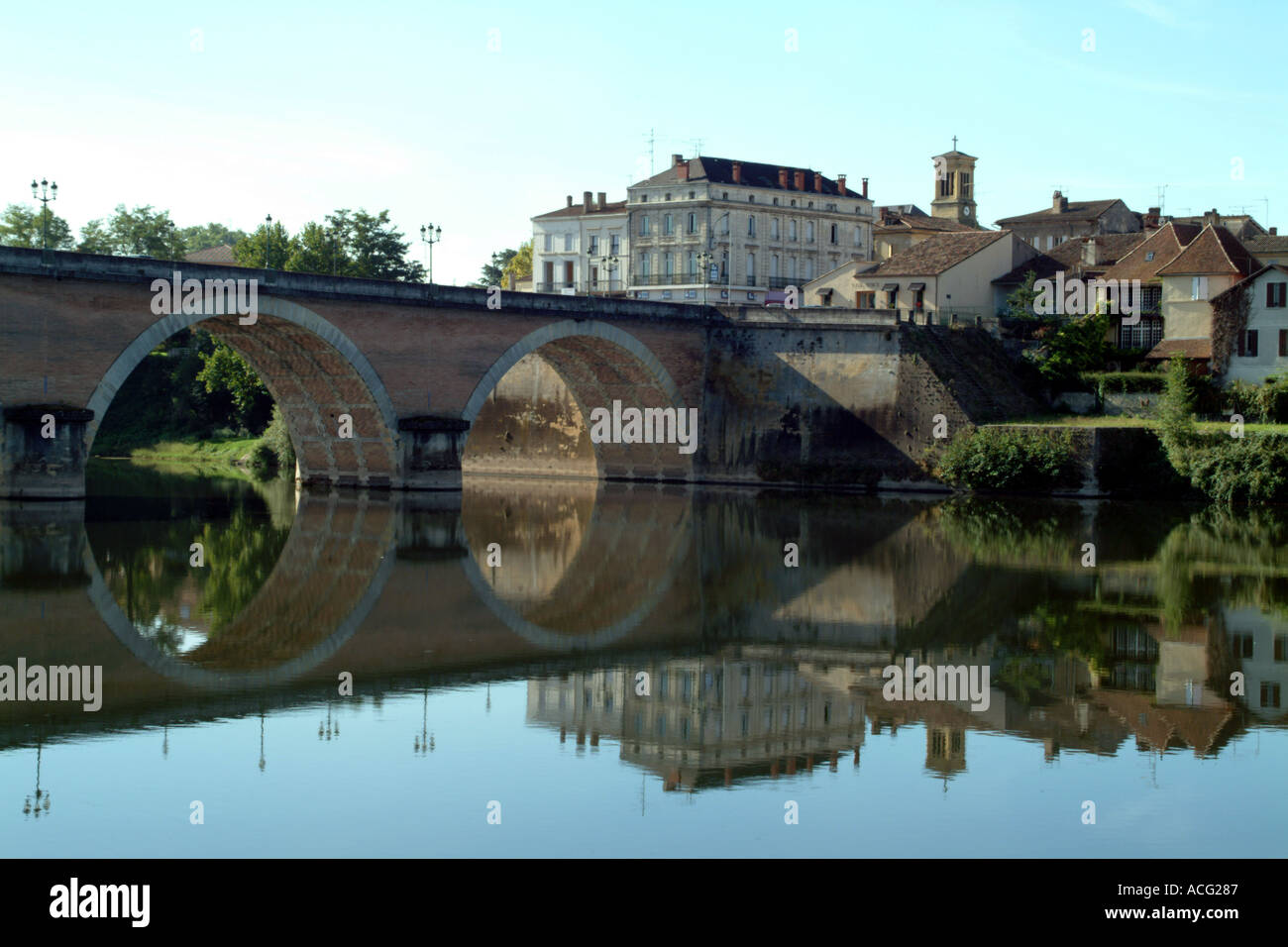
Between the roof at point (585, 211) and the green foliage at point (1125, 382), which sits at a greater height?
the roof at point (585, 211)

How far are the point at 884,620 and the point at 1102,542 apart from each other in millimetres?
11167

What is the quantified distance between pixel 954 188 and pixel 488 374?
51.6 m

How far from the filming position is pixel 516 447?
176ft

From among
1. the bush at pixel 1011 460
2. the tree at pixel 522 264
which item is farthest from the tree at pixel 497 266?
the bush at pixel 1011 460

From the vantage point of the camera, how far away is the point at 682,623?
21.5 metres

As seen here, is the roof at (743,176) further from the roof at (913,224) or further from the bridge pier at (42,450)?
the bridge pier at (42,450)

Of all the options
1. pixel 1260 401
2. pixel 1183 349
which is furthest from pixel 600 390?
pixel 1260 401

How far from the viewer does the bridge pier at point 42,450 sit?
32.2 metres

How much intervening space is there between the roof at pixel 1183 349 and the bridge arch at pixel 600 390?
50.7ft

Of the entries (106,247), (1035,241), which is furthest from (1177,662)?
(106,247)

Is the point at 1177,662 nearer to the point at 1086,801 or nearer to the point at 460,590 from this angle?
the point at 1086,801

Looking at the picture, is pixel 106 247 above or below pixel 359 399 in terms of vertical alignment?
above

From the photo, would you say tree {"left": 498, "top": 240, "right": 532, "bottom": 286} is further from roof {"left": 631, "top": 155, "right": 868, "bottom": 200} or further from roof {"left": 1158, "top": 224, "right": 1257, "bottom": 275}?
roof {"left": 1158, "top": 224, "right": 1257, "bottom": 275}

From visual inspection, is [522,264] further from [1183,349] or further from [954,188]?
[1183,349]
